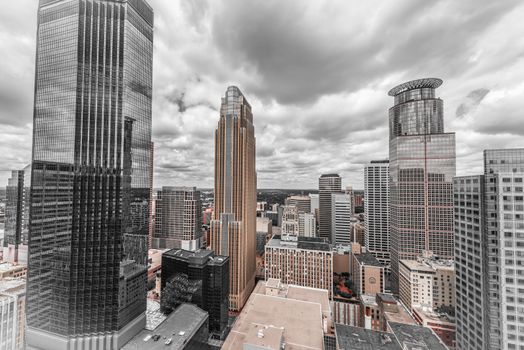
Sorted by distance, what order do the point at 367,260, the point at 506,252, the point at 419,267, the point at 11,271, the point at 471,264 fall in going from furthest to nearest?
the point at 367,260, the point at 419,267, the point at 11,271, the point at 471,264, the point at 506,252

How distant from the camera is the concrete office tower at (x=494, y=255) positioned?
49188mm

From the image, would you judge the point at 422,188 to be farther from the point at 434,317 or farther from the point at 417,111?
the point at 434,317

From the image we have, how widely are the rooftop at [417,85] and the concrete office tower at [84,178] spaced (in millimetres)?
Result: 193506

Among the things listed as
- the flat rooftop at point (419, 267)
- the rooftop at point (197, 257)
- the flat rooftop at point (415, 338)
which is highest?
the rooftop at point (197, 257)

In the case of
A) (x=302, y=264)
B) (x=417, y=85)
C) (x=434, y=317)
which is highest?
(x=417, y=85)

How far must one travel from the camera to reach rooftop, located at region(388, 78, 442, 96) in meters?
161

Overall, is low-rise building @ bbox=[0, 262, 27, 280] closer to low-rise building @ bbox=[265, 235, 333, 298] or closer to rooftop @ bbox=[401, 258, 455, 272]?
low-rise building @ bbox=[265, 235, 333, 298]

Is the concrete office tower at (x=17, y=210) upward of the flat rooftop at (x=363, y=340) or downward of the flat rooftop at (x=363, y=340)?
upward

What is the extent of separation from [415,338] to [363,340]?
1677cm

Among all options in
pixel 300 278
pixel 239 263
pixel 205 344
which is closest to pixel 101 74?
pixel 205 344

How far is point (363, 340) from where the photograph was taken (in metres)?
61.8

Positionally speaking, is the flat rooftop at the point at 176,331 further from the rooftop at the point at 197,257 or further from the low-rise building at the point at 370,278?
the low-rise building at the point at 370,278

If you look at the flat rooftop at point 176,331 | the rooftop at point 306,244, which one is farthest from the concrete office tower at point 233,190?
the flat rooftop at point 176,331

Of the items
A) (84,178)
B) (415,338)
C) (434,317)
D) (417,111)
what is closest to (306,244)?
(434,317)
